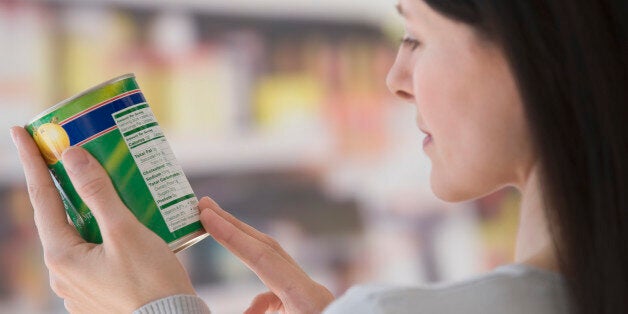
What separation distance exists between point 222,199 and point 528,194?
196 centimetres

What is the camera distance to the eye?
2.76 ft

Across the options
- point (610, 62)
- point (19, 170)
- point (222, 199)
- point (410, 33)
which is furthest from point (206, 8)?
point (610, 62)

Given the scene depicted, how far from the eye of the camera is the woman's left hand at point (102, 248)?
803 mm

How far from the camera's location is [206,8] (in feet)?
8.74

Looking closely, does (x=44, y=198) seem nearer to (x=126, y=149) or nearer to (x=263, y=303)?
(x=126, y=149)

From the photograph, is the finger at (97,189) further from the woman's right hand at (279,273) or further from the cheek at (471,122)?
the cheek at (471,122)

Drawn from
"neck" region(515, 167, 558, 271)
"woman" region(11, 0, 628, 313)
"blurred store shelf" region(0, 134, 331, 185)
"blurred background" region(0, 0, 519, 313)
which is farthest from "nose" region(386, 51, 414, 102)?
"blurred store shelf" region(0, 134, 331, 185)

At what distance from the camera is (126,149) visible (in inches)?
31.8

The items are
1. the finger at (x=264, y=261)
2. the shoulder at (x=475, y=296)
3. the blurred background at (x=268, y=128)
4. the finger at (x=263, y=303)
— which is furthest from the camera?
the blurred background at (x=268, y=128)

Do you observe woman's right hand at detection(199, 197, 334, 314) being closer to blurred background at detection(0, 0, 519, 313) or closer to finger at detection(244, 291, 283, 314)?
finger at detection(244, 291, 283, 314)

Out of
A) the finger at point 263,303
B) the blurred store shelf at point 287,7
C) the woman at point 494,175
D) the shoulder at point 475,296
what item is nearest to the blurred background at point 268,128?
the blurred store shelf at point 287,7

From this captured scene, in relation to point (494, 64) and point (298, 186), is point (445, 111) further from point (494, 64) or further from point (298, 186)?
point (298, 186)

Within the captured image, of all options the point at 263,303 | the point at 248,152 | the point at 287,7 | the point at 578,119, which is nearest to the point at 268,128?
the point at 248,152

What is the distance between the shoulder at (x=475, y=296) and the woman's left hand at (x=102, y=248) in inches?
7.6
